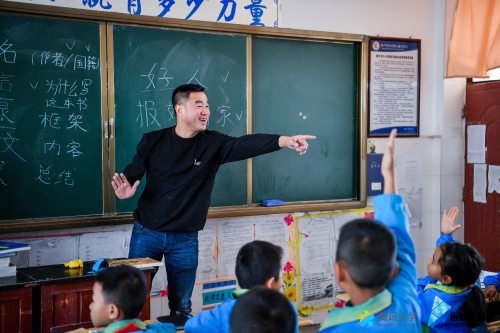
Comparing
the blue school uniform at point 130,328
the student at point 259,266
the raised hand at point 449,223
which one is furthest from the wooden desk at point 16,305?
the raised hand at point 449,223

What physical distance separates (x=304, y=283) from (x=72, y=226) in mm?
1882

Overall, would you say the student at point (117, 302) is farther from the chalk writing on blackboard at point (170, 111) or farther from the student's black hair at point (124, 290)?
the chalk writing on blackboard at point (170, 111)

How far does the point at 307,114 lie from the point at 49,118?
75.7 inches

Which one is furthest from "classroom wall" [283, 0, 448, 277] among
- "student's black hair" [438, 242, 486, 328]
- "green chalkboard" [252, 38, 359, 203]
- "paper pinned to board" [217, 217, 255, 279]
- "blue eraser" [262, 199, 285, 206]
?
"student's black hair" [438, 242, 486, 328]

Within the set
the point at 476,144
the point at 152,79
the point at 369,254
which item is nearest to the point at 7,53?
the point at 152,79

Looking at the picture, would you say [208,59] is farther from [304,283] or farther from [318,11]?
[304,283]

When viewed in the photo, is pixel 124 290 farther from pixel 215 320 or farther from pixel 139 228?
pixel 139 228

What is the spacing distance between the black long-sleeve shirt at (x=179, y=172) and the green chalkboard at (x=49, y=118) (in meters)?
0.42

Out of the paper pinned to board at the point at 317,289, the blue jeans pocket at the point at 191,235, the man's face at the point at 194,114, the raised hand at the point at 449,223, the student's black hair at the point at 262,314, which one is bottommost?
the paper pinned to board at the point at 317,289

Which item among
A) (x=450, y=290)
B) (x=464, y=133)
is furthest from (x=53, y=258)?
(x=464, y=133)

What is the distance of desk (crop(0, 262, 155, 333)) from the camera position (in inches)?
90.4

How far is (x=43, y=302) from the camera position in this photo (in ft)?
7.72

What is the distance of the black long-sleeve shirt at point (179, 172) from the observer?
113 inches

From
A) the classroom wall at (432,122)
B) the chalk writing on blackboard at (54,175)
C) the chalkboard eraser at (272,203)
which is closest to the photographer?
the chalk writing on blackboard at (54,175)
